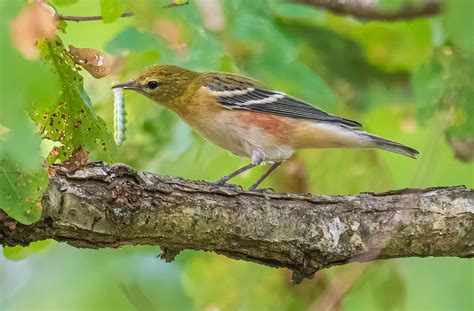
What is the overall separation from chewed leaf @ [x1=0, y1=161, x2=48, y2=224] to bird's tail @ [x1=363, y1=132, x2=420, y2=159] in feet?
10.9

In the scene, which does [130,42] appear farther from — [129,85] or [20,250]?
[20,250]

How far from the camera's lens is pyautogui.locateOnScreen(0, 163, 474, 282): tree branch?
3529 mm

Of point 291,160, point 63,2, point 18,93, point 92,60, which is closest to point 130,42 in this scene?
point 92,60

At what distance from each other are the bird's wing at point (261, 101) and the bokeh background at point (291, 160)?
0.47 feet

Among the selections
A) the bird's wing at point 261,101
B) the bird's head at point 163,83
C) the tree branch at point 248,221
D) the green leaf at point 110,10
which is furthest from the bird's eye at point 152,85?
the green leaf at point 110,10

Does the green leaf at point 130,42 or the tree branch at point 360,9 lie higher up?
the green leaf at point 130,42

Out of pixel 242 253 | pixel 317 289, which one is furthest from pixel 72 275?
pixel 242 253

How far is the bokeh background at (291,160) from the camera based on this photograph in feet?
16.5

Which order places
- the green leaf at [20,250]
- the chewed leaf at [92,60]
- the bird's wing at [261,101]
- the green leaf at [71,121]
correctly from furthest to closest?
the bird's wing at [261,101], the green leaf at [20,250], the chewed leaf at [92,60], the green leaf at [71,121]

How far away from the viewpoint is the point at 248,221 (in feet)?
13.3

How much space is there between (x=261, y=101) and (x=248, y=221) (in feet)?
7.59

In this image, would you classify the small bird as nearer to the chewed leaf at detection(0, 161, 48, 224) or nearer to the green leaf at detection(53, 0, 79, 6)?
the green leaf at detection(53, 0, 79, 6)

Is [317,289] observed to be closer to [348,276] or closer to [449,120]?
[348,276]

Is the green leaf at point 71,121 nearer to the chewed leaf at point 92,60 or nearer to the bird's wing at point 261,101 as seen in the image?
the chewed leaf at point 92,60
